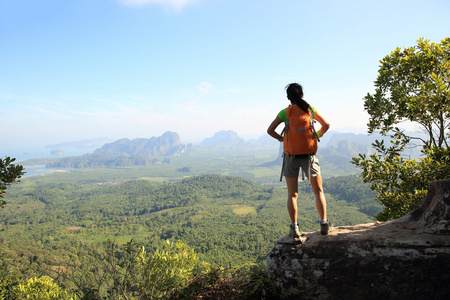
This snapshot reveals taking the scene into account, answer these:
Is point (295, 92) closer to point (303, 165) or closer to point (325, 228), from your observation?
point (303, 165)

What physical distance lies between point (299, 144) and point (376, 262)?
231 centimetres

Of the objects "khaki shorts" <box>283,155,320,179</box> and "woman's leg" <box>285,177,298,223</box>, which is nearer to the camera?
"khaki shorts" <box>283,155,320,179</box>

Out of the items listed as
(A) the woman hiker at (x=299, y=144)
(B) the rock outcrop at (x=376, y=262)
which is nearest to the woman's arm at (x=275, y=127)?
(A) the woman hiker at (x=299, y=144)

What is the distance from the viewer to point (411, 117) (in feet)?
21.3

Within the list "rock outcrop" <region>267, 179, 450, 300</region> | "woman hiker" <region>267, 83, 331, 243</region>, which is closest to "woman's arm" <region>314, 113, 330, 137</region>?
"woman hiker" <region>267, 83, 331, 243</region>

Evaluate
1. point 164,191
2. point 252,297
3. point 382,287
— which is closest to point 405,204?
point 382,287

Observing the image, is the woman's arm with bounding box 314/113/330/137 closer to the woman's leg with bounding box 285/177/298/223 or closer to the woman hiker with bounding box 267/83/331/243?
the woman hiker with bounding box 267/83/331/243

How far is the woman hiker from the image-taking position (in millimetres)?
4320

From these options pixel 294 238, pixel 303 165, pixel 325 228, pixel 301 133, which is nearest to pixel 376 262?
pixel 325 228

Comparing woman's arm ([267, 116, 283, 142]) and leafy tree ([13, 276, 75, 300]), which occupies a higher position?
woman's arm ([267, 116, 283, 142])

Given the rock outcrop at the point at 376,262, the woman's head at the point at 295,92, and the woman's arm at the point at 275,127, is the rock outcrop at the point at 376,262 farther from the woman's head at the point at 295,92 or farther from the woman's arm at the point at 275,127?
the woman's head at the point at 295,92

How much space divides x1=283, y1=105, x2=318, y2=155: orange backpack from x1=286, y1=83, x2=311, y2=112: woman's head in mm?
78

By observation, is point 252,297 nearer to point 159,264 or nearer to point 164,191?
point 159,264

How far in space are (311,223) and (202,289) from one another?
89467 millimetres
